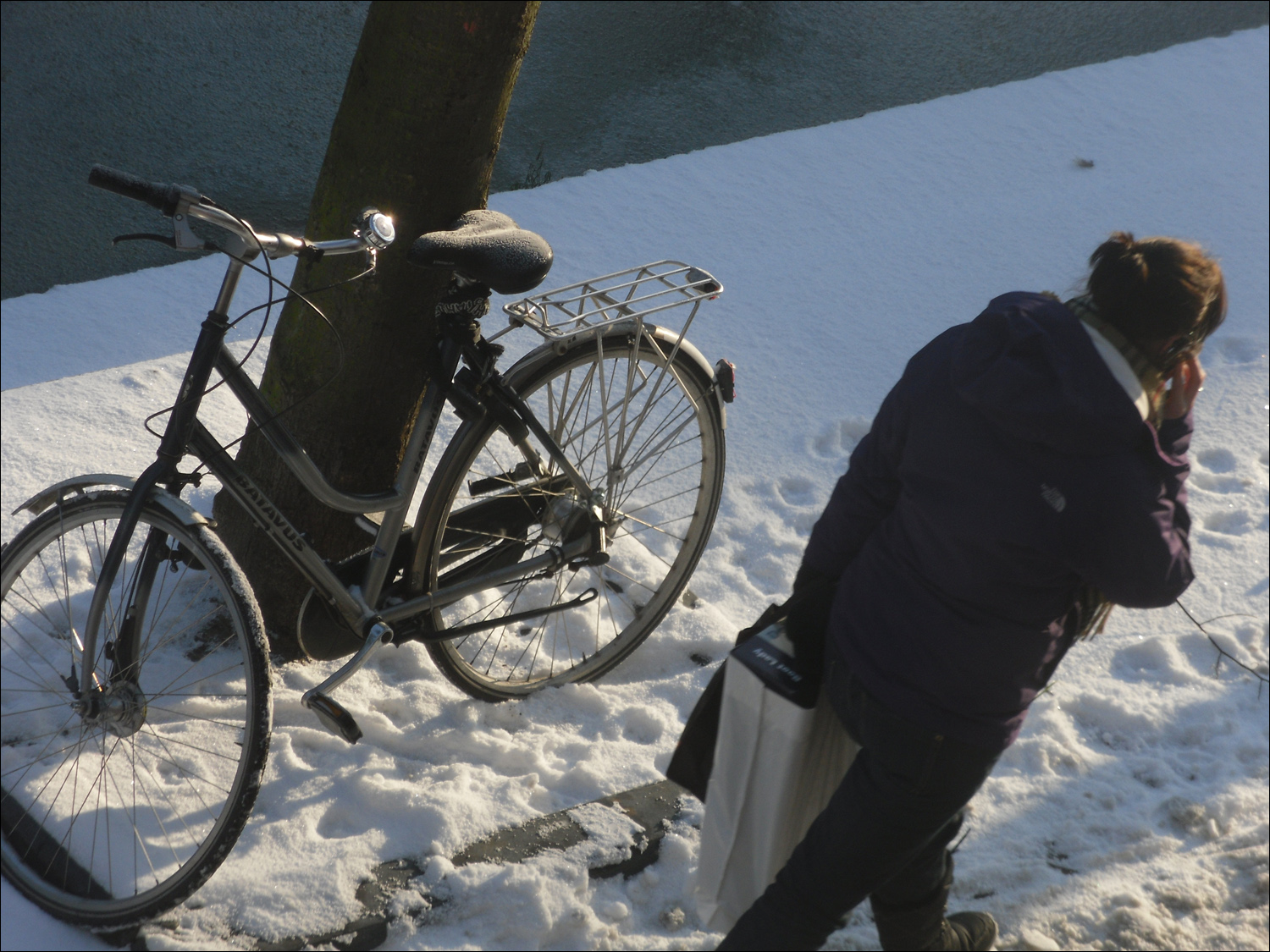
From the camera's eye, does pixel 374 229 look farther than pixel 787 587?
No

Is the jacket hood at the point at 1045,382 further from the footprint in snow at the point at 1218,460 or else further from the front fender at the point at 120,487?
the footprint in snow at the point at 1218,460

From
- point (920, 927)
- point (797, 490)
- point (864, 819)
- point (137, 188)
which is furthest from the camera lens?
point (797, 490)

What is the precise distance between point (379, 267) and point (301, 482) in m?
0.48

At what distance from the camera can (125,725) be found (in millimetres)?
1867

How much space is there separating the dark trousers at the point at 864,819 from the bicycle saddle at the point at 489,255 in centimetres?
92

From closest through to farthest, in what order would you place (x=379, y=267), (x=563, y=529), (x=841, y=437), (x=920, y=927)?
(x=920, y=927)
(x=379, y=267)
(x=563, y=529)
(x=841, y=437)

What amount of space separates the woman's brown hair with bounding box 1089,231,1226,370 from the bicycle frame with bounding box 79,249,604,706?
1170mm

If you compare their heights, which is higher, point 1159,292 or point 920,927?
point 1159,292

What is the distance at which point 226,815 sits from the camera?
1.83 meters

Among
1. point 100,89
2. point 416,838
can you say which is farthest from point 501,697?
point 100,89

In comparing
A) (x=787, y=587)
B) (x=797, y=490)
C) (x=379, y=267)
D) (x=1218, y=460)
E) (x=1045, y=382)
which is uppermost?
(x=1045, y=382)

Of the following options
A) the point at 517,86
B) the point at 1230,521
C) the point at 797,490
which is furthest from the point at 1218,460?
the point at 517,86

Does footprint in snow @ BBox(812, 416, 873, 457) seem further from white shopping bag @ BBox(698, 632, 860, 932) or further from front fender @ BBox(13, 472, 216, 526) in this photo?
front fender @ BBox(13, 472, 216, 526)

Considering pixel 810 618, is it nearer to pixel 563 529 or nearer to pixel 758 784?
pixel 758 784
